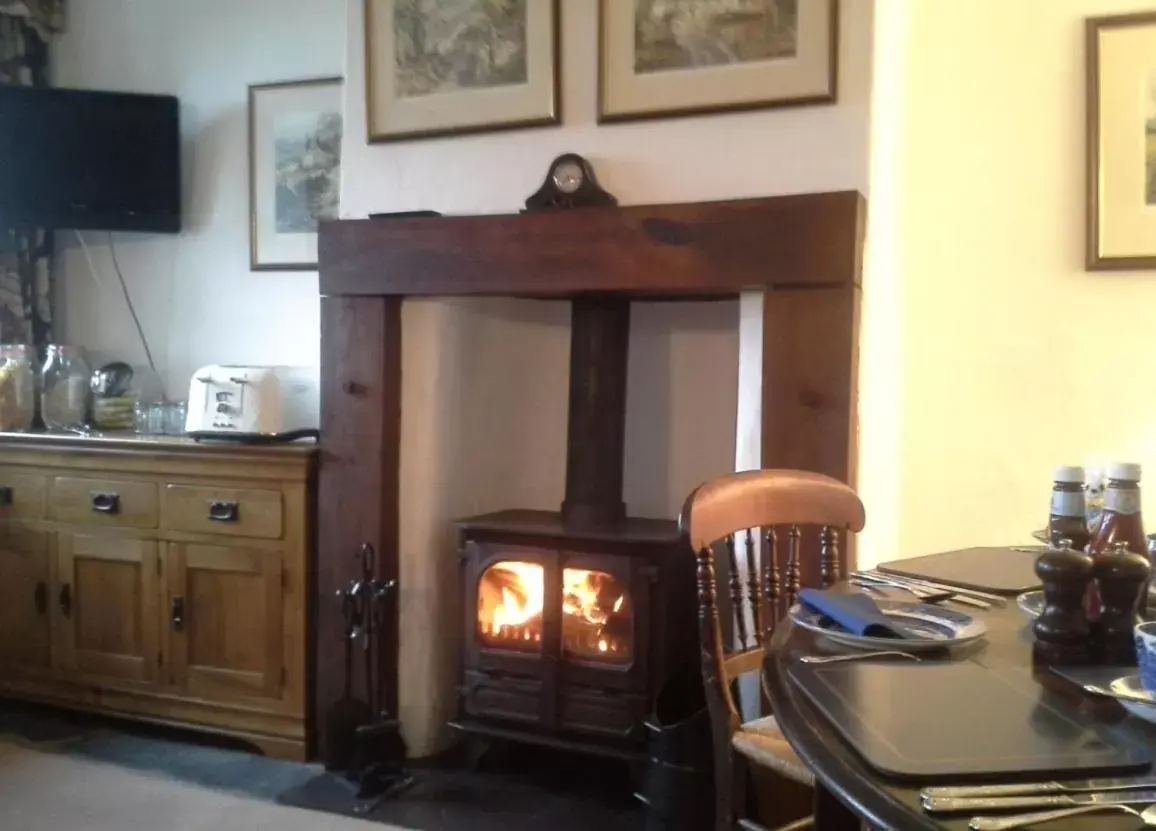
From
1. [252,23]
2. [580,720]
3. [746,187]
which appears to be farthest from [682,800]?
[252,23]

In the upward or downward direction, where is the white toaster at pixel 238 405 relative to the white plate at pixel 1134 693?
upward

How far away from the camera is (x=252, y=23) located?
348 cm

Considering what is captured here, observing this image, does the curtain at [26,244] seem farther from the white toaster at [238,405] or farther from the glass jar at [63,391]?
the white toaster at [238,405]

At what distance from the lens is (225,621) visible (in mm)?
2926

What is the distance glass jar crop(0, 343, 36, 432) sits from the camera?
3328 millimetres

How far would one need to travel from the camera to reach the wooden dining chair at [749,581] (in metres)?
1.54

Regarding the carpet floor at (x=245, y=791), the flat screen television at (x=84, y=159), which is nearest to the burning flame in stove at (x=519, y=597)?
the carpet floor at (x=245, y=791)

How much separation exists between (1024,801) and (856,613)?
1.58 ft

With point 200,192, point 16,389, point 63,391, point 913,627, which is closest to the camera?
Result: point 913,627

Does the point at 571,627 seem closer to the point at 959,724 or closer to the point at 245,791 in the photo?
the point at 245,791

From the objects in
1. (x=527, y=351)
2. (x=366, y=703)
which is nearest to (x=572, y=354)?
(x=527, y=351)

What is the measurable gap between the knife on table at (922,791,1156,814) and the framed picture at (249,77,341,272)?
2.95m

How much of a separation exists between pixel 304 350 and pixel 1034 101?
2.30 meters

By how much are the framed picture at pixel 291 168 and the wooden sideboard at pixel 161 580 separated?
0.79m
